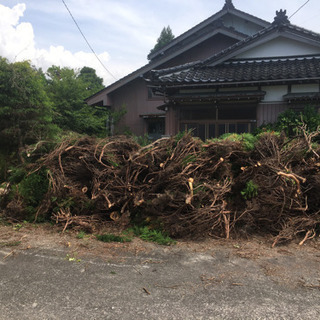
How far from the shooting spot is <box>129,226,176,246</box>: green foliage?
13.6 ft

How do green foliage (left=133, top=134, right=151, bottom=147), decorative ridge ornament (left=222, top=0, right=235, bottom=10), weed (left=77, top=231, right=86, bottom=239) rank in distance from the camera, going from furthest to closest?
decorative ridge ornament (left=222, top=0, right=235, bottom=10)
green foliage (left=133, top=134, right=151, bottom=147)
weed (left=77, top=231, right=86, bottom=239)

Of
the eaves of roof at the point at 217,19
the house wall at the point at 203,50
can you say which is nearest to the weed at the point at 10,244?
the house wall at the point at 203,50

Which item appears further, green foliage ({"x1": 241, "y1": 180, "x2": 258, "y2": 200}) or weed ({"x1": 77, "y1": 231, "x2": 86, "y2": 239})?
green foliage ({"x1": 241, "y1": 180, "x2": 258, "y2": 200})

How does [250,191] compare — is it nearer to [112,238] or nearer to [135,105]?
[112,238]

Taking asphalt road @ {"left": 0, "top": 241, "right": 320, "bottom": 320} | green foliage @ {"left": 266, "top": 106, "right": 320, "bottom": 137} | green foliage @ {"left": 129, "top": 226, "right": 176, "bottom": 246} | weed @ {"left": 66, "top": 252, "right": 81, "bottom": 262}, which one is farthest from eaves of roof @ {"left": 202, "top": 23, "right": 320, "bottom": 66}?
weed @ {"left": 66, "top": 252, "right": 81, "bottom": 262}

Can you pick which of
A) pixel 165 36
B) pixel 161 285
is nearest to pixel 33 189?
pixel 161 285

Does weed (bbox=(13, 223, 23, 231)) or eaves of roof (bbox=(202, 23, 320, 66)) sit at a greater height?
eaves of roof (bbox=(202, 23, 320, 66))

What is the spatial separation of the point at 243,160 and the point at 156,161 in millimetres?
1609

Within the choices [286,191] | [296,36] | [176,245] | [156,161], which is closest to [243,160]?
[286,191]

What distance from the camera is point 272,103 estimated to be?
8.80 metres

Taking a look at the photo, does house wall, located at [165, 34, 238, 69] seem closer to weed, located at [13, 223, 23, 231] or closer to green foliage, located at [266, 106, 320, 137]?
green foliage, located at [266, 106, 320, 137]

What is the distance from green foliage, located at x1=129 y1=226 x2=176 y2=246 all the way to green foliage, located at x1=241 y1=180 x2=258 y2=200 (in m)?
1.48

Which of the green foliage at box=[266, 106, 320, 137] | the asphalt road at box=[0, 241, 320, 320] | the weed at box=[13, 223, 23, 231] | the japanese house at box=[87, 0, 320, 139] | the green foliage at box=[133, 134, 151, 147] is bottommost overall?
the asphalt road at box=[0, 241, 320, 320]

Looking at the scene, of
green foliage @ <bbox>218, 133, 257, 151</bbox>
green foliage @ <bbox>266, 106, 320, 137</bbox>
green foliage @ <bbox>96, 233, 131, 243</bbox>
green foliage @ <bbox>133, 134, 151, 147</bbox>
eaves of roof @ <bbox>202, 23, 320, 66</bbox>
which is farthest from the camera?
eaves of roof @ <bbox>202, 23, 320, 66</bbox>
